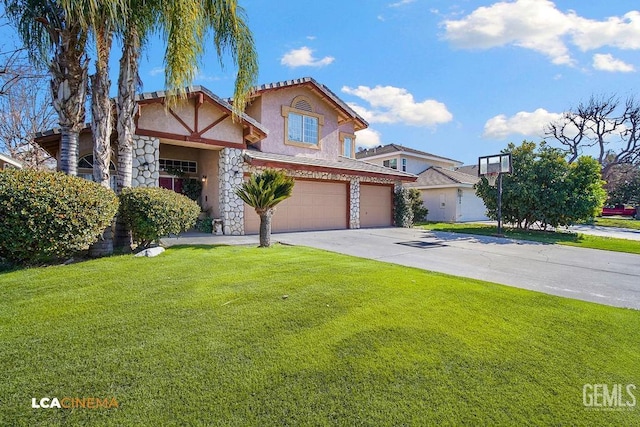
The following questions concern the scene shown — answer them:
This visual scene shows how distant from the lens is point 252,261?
7.39 m

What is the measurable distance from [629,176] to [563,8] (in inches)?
1598

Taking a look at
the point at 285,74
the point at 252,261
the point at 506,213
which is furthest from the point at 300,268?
the point at 506,213

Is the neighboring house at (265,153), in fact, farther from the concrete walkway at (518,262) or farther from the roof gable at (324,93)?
the concrete walkway at (518,262)

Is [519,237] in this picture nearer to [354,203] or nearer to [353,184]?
[354,203]

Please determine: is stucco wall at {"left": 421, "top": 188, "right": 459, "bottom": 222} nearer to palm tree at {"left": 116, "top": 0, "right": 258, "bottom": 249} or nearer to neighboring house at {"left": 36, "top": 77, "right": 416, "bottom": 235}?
neighboring house at {"left": 36, "top": 77, "right": 416, "bottom": 235}

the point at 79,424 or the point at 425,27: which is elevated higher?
the point at 425,27

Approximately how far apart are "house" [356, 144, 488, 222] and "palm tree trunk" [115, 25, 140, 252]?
18.0 meters

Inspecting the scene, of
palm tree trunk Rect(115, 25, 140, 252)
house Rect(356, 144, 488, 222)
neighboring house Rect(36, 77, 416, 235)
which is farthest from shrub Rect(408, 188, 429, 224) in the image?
palm tree trunk Rect(115, 25, 140, 252)

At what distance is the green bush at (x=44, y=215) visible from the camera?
5.50 m

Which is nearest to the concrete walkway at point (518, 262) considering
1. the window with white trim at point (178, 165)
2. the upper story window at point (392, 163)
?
the window with white trim at point (178, 165)

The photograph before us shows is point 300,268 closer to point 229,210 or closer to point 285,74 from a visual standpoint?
point 229,210

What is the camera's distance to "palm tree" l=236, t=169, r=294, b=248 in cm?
971

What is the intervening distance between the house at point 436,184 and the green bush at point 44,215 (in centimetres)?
1971

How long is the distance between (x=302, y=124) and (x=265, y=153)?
323 cm
